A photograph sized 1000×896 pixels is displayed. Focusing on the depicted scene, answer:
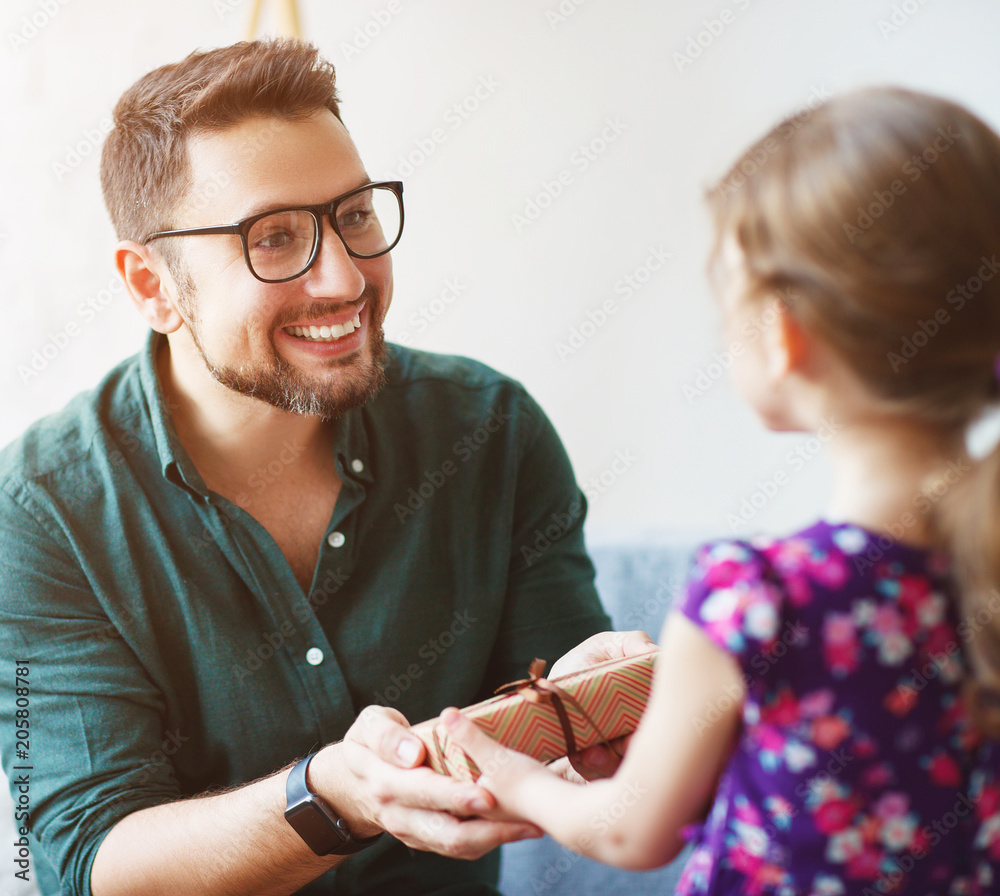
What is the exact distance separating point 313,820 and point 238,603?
341 mm

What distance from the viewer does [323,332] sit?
136cm

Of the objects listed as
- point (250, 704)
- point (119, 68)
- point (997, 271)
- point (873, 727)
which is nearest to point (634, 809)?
point (873, 727)

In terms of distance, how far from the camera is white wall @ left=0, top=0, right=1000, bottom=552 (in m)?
2.21

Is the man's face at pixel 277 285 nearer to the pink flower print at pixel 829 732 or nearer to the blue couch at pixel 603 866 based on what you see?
the blue couch at pixel 603 866

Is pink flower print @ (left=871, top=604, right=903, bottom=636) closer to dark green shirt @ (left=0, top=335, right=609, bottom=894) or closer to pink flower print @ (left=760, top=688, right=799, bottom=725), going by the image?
pink flower print @ (left=760, top=688, right=799, bottom=725)

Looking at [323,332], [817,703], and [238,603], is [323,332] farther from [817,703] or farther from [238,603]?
[817,703]

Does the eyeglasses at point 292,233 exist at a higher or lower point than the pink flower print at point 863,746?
higher

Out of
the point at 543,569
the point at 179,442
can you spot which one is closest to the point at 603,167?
the point at 543,569

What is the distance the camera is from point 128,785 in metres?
1.17

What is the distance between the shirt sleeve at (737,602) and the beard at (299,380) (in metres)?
0.74

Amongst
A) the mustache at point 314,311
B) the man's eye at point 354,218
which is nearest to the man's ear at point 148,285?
the mustache at point 314,311

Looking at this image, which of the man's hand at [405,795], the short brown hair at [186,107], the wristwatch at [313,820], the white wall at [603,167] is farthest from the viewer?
the white wall at [603,167]

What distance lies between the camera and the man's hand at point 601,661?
962 millimetres

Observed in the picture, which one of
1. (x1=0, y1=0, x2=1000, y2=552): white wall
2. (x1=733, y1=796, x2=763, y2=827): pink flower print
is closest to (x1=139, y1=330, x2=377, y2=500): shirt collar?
(x1=0, y1=0, x2=1000, y2=552): white wall
